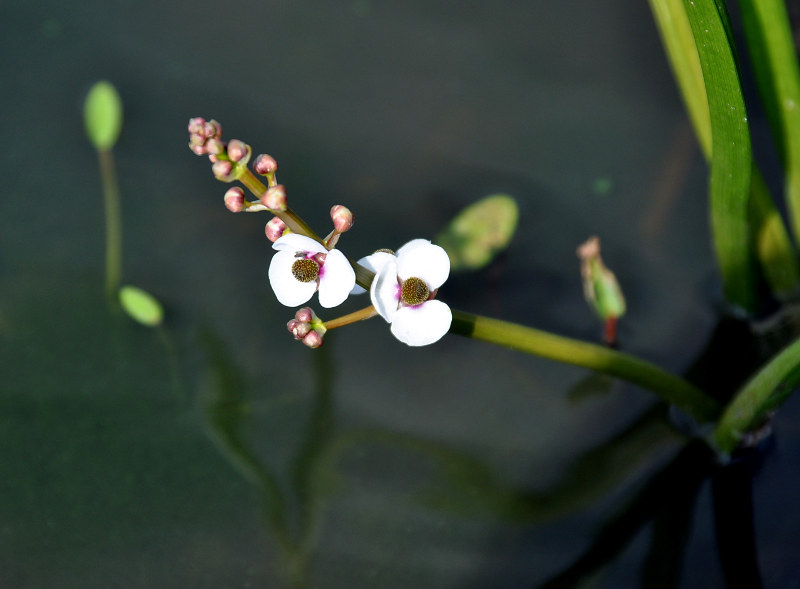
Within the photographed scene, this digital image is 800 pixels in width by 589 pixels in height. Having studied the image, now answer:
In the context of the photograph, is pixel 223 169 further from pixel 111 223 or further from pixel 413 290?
pixel 111 223

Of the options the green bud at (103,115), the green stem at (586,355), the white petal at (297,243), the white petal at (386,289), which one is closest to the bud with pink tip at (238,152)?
the white petal at (297,243)

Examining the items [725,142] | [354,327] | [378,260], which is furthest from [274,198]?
[354,327]

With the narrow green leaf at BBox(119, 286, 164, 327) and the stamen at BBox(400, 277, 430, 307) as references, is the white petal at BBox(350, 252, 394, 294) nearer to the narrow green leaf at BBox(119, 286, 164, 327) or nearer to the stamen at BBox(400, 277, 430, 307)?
the stamen at BBox(400, 277, 430, 307)

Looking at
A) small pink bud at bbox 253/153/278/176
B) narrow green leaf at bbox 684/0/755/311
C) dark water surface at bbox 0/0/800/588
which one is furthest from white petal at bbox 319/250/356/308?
dark water surface at bbox 0/0/800/588

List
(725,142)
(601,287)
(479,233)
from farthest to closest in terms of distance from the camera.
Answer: (479,233) < (601,287) < (725,142)

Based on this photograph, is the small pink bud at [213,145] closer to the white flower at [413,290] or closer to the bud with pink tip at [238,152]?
the bud with pink tip at [238,152]

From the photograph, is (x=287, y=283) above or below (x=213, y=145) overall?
below
